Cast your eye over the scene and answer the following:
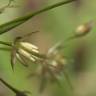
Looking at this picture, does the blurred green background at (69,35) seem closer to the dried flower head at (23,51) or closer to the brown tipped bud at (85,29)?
the brown tipped bud at (85,29)

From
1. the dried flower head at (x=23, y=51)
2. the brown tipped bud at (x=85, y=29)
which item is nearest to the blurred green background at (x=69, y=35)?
the brown tipped bud at (x=85, y=29)

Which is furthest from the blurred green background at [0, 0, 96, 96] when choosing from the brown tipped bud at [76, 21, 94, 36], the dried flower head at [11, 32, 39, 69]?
the dried flower head at [11, 32, 39, 69]

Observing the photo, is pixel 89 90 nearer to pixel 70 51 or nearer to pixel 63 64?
pixel 70 51

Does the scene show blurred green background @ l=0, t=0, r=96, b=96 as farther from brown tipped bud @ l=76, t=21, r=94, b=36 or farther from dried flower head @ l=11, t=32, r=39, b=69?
dried flower head @ l=11, t=32, r=39, b=69

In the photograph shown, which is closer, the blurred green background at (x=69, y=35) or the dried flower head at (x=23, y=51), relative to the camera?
the dried flower head at (x=23, y=51)

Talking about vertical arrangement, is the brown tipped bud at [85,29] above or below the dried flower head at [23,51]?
above

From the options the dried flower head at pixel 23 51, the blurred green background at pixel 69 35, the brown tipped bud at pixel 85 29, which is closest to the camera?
the dried flower head at pixel 23 51

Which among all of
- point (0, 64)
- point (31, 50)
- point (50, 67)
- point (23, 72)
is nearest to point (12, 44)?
point (31, 50)

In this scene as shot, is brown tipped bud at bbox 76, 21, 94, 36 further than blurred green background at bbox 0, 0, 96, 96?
No

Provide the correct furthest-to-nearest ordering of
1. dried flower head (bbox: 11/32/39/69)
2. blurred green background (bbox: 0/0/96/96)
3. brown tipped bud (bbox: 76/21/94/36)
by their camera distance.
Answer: blurred green background (bbox: 0/0/96/96) < brown tipped bud (bbox: 76/21/94/36) < dried flower head (bbox: 11/32/39/69)

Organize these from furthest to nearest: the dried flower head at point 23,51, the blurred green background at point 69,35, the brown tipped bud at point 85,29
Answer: the blurred green background at point 69,35, the brown tipped bud at point 85,29, the dried flower head at point 23,51

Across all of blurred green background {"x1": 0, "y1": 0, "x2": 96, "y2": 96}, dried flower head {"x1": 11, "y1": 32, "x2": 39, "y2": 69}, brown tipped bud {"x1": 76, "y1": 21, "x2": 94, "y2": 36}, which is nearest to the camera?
dried flower head {"x1": 11, "y1": 32, "x2": 39, "y2": 69}
